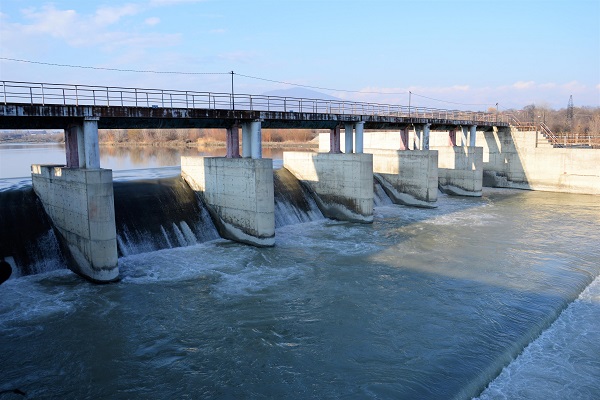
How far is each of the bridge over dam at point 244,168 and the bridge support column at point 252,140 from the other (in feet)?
0.16

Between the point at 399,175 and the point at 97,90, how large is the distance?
2194 centimetres

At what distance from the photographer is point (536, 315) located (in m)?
13.9

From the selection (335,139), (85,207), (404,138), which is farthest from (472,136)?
(85,207)

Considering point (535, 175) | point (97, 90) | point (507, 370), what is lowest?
point (507, 370)

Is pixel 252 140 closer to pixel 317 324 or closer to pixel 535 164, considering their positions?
pixel 317 324

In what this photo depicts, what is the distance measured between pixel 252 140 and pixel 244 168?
1.93m

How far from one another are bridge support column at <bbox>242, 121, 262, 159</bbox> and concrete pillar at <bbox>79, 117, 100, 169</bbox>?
7.55m

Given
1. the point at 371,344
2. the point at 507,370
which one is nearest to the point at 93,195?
the point at 371,344

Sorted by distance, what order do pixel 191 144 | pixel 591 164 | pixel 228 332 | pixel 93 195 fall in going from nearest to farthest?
1. pixel 228 332
2. pixel 93 195
3. pixel 591 164
4. pixel 191 144

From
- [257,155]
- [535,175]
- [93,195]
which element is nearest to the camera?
[93,195]

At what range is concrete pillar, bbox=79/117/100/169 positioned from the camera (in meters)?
17.4

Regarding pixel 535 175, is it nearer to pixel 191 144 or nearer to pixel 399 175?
pixel 399 175

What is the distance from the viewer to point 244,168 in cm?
2211

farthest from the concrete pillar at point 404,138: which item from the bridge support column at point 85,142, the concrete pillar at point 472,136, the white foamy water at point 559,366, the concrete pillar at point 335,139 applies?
the bridge support column at point 85,142
